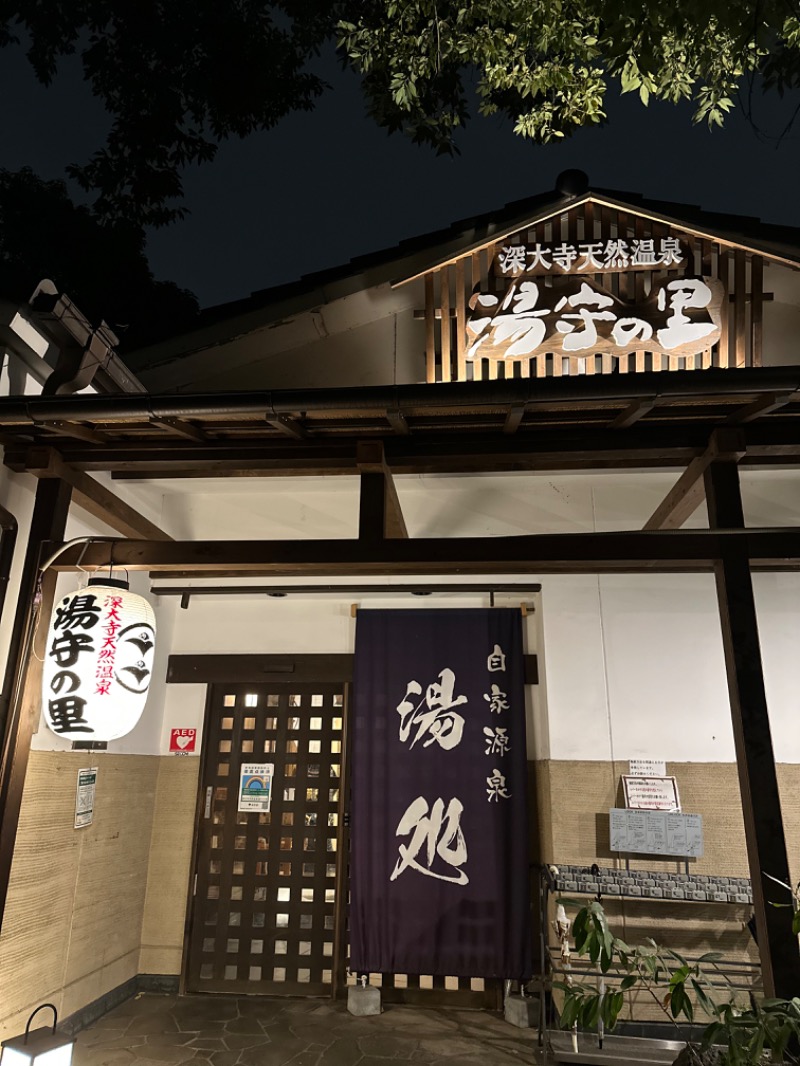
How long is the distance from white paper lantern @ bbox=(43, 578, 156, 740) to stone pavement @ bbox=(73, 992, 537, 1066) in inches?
112

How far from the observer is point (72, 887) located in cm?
559

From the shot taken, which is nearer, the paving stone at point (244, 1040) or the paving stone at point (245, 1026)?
the paving stone at point (244, 1040)

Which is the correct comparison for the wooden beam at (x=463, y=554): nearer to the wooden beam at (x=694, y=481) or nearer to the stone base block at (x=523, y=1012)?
the wooden beam at (x=694, y=481)

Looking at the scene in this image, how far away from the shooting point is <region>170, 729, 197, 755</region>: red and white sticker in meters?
7.04

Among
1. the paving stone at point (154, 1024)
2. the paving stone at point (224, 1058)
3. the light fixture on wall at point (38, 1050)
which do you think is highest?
the light fixture on wall at point (38, 1050)

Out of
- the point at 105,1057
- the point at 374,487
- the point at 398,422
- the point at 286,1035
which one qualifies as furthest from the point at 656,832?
the point at 105,1057

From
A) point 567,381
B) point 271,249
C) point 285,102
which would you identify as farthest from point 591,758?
point 271,249

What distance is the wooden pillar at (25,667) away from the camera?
4.12 m

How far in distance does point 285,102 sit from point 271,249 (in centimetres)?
5416

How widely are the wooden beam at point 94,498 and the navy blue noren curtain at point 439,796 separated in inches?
93.1

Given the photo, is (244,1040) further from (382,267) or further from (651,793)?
(382,267)

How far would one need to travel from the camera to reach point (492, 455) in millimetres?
Result: 4691

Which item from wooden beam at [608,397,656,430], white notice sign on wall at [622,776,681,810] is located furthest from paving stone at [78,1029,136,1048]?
wooden beam at [608,397,656,430]

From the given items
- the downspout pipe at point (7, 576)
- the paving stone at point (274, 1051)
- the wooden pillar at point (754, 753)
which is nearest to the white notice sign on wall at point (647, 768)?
the wooden pillar at point (754, 753)
